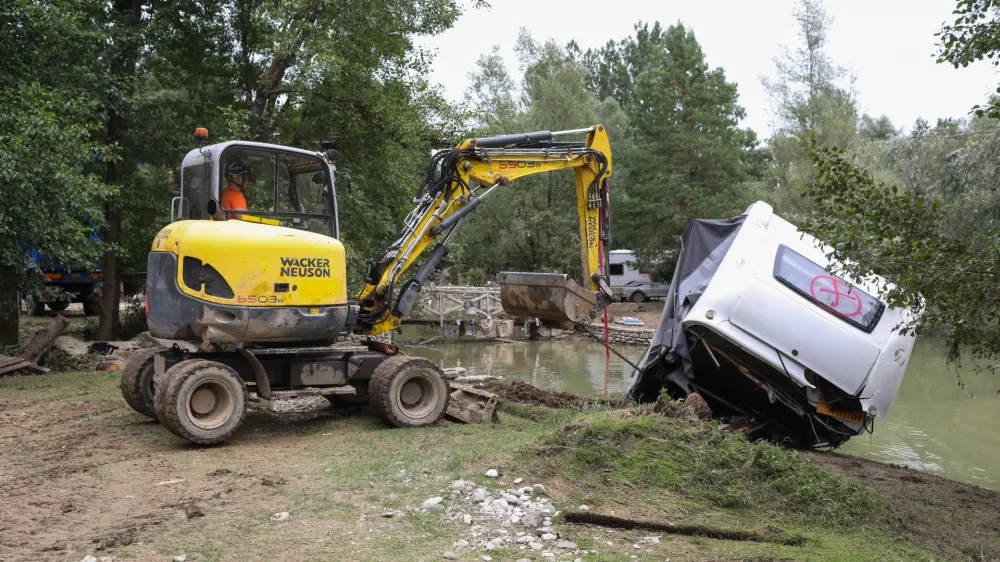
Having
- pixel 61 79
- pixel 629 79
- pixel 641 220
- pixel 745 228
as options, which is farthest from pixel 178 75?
pixel 629 79

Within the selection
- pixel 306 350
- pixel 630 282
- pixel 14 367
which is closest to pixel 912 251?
pixel 306 350

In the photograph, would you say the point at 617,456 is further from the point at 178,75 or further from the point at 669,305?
the point at 178,75

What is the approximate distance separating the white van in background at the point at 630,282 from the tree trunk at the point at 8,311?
91.2ft

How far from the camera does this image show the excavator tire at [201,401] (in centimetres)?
808

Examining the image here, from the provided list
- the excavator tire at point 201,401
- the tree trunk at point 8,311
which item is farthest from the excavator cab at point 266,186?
the tree trunk at point 8,311

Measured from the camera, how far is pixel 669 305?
11.0 metres

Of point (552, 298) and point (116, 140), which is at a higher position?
point (116, 140)

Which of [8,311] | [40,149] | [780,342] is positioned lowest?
[8,311]

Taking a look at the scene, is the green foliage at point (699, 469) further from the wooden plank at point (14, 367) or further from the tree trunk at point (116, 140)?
the tree trunk at point (116, 140)

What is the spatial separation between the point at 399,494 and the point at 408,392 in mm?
3332

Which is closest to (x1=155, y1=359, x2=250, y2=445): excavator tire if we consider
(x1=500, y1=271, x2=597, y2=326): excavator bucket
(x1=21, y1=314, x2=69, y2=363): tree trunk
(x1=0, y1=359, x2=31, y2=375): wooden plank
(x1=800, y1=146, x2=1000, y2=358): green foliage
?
(x1=500, y1=271, x2=597, y2=326): excavator bucket

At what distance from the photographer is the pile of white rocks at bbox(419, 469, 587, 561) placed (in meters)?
5.29

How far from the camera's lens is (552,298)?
10.8 metres

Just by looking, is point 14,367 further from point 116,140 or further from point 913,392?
point 913,392
